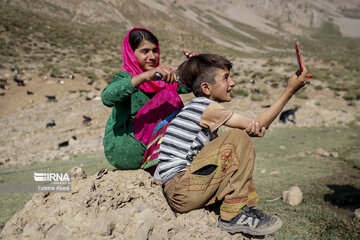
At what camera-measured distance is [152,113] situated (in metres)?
2.45

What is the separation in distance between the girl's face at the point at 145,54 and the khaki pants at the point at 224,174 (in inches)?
47.8

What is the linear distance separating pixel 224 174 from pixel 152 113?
35.9 inches

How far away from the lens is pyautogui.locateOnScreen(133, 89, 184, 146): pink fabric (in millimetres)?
2457

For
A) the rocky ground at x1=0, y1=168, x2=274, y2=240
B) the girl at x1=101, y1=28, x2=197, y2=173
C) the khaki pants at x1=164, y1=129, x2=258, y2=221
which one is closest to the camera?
the rocky ground at x1=0, y1=168, x2=274, y2=240

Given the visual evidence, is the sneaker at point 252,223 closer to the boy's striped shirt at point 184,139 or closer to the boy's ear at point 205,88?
the boy's striped shirt at point 184,139

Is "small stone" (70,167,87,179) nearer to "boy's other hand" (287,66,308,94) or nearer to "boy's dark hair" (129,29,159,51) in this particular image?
"boy's dark hair" (129,29,159,51)

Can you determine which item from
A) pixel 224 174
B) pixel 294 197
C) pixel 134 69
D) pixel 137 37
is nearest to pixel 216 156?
pixel 224 174

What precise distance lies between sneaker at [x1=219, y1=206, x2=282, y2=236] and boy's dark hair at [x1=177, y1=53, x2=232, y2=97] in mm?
1030

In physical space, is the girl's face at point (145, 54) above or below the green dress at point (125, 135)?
above

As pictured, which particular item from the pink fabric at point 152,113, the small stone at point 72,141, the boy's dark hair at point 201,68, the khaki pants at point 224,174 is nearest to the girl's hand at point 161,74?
Answer: the boy's dark hair at point 201,68

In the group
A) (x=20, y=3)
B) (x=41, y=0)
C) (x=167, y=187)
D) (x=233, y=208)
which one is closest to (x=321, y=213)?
(x=233, y=208)

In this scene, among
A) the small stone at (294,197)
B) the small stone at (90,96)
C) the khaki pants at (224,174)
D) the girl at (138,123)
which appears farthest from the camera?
the small stone at (90,96)

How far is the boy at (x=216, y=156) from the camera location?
1927 mm

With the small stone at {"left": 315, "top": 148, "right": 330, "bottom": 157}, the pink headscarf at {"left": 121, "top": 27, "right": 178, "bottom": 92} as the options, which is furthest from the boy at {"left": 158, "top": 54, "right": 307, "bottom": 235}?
the small stone at {"left": 315, "top": 148, "right": 330, "bottom": 157}
